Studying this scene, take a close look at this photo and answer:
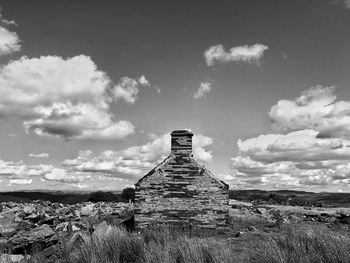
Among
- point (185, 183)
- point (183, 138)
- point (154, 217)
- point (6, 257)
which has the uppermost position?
point (183, 138)

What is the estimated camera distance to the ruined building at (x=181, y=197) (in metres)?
16.2

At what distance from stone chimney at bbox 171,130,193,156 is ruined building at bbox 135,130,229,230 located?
1.53 feet

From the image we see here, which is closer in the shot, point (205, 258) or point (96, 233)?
point (205, 258)

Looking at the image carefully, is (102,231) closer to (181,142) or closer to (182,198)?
(182,198)

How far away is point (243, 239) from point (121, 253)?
6.26m

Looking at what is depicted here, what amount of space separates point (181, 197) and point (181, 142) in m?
2.26

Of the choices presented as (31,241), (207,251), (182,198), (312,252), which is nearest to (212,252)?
(207,251)

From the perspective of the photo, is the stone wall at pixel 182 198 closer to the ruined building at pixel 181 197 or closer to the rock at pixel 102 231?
the ruined building at pixel 181 197

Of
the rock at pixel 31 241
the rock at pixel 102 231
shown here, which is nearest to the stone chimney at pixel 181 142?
the rock at pixel 102 231

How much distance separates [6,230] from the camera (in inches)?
679

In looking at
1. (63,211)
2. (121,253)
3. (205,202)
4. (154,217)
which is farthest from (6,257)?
(63,211)

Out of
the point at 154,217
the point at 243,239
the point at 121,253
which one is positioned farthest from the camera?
the point at 154,217

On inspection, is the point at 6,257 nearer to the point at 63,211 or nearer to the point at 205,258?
the point at 205,258

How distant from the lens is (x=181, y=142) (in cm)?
1672
